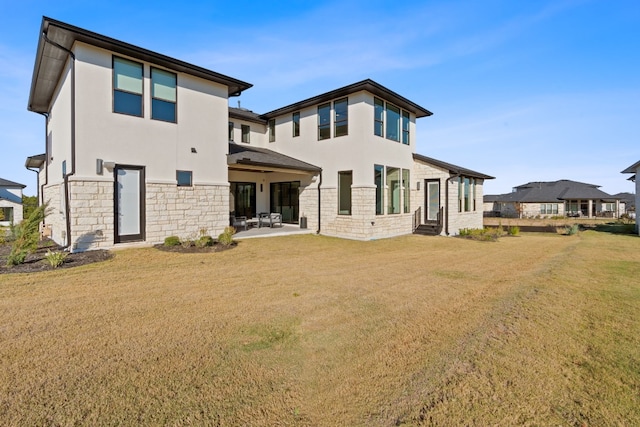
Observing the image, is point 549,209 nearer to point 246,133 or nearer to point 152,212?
point 246,133

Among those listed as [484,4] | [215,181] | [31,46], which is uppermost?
[484,4]

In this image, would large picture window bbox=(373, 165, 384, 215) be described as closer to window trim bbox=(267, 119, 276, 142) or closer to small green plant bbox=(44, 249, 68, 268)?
window trim bbox=(267, 119, 276, 142)

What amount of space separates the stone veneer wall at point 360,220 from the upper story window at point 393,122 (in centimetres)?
330

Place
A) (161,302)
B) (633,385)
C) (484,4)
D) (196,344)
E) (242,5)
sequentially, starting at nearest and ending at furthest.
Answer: (633,385)
(196,344)
(161,302)
(484,4)
(242,5)

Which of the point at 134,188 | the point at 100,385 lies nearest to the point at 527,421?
the point at 100,385

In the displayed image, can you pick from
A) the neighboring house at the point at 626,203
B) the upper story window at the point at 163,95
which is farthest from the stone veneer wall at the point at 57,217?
the neighboring house at the point at 626,203

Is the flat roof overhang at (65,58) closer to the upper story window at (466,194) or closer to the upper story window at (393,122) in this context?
the upper story window at (393,122)

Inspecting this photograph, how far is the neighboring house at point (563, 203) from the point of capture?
38688mm

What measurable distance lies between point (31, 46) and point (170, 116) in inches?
188

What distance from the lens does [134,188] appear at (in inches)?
403

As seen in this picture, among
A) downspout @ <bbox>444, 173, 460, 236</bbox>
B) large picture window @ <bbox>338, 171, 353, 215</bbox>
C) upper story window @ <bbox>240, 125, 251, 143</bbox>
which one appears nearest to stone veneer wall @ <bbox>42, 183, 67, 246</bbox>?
upper story window @ <bbox>240, 125, 251, 143</bbox>

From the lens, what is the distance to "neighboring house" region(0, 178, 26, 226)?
23266 mm

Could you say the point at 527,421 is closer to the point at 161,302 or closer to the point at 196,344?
the point at 196,344

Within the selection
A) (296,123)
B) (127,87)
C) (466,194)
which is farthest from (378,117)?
(127,87)
